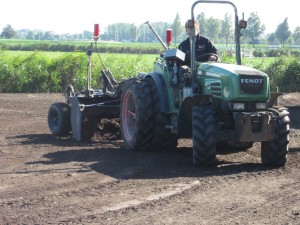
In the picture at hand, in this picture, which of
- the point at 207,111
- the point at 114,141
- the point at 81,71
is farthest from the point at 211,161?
the point at 81,71

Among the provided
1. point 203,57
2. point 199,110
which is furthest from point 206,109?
point 203,57

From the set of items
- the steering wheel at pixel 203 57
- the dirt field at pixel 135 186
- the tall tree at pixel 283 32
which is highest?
the tall tree at pixel 283 32

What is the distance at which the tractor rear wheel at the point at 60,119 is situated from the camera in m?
13.1

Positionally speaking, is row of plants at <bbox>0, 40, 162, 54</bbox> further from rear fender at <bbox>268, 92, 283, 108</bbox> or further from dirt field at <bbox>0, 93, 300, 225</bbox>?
rear fender at <bbox>268, 92, 283, 108</bbox>

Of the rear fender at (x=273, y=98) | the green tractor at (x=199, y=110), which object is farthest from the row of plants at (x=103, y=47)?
the rear fender at (x=273, y=98)

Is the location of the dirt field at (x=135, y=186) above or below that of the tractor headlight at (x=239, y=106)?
below

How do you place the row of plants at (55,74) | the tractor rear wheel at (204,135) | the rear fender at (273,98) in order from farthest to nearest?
the row of plants at (55,74)
the rear fender at (273,98)
the tractor rear wheel at (204,135)

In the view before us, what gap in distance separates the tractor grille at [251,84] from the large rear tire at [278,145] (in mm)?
448

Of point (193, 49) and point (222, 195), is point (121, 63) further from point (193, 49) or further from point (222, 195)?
point (222, 195)

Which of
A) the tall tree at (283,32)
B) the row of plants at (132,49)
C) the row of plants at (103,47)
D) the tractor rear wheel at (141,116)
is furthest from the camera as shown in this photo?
the tall tree at (283,32)

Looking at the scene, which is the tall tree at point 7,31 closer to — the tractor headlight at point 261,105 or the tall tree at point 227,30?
the tall tree at point 227,30

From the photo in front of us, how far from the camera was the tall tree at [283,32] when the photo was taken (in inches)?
2685

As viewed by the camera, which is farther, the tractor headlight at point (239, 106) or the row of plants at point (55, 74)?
the row of plants at point (55, 74)

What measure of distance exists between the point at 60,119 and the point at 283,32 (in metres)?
58.8
